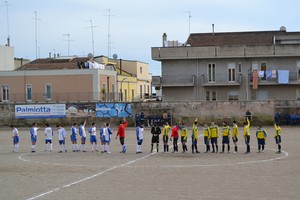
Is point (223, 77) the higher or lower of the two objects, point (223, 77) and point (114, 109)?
the higher

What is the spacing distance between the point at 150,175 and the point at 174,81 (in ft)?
128

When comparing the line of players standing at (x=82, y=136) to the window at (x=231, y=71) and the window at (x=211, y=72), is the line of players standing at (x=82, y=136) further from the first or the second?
the window at (x=231, y=71)

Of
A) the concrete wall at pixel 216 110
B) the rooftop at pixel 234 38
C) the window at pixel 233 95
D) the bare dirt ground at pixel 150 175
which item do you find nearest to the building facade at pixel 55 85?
the concrete wall at pixel 216 110

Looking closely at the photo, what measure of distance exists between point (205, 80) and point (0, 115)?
2168 centimetres

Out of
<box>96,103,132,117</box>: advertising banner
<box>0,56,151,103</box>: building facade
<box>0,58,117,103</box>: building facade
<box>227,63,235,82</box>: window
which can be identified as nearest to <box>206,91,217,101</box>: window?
<box>227,63,235,82</box>: window

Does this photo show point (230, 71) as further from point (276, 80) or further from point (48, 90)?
point (48, 90)

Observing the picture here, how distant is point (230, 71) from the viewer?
191 ft

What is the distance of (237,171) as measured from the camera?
70.7 feet

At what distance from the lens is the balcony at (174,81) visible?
58.8 m

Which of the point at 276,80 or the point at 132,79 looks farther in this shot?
the point at 132,79

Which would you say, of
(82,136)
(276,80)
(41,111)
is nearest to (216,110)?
(276,80)

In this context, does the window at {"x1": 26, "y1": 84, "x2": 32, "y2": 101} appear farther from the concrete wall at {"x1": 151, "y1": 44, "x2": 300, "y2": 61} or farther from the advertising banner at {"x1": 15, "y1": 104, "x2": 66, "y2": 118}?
the concrete wall at {"x1": 151, "y1": 44, "x2": 300, "y2": 61}

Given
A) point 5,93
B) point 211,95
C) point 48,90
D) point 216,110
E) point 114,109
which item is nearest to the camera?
point 216,110

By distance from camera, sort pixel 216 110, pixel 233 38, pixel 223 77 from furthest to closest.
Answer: pixel 233 38 → pixel 223 77 → pixel 216 110
